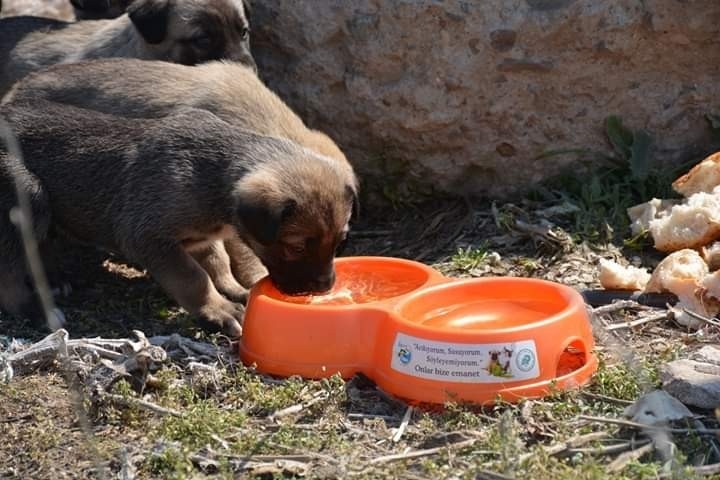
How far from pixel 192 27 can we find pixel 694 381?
4.56 meters

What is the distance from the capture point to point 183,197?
625 cm

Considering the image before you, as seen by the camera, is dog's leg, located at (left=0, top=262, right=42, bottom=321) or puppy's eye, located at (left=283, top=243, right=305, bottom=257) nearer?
puppy's eye, located at (left=283, top=243, right=305, bottom=257)

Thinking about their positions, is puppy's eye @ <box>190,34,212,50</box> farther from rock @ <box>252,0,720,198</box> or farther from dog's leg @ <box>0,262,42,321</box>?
dog's leg @ <box>0,262,42,321</box>

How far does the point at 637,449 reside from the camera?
4.35 metres

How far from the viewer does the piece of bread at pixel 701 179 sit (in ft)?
21.5

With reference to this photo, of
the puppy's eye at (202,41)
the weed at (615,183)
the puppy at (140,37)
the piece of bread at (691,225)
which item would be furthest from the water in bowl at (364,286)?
the puppy's eye at (202,41)

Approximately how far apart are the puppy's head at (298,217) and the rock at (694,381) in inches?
67.1

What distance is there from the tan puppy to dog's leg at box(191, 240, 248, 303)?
0.40ft

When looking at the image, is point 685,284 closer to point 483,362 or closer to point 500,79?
point 483,362

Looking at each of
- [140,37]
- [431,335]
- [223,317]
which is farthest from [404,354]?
[140,37]

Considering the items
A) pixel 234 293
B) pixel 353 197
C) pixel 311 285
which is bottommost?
pixel 234 293

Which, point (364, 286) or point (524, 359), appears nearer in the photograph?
point (524, 359)

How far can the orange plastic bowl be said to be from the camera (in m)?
4.87

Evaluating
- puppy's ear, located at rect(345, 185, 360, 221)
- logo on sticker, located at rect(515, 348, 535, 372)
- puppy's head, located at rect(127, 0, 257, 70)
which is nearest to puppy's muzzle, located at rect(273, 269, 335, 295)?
puppy's ear, located at rect(345, 185, 360, 221)
